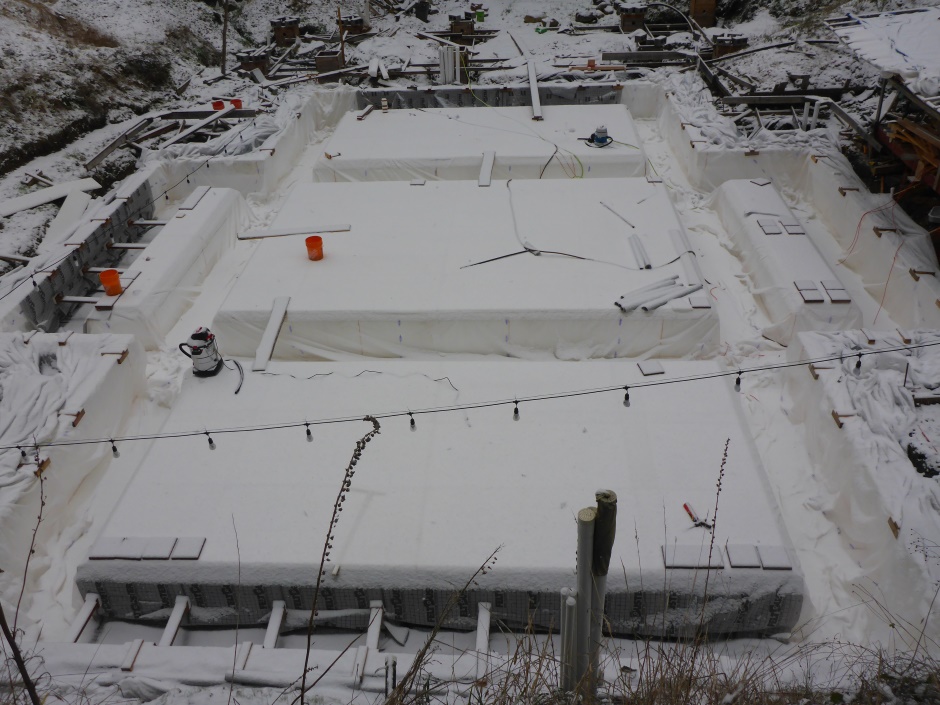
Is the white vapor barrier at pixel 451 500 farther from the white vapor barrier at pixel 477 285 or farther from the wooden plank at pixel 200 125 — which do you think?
the wooden plank at pixel 200 125

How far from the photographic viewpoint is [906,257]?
6594mm

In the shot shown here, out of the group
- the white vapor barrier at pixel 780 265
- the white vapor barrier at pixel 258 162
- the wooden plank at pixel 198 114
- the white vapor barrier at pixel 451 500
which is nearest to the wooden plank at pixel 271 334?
the white vapor barrier at pixel 451 500

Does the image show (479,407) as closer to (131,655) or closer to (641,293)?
(641,293)

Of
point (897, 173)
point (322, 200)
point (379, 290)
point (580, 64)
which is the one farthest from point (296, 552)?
point (580, 64)

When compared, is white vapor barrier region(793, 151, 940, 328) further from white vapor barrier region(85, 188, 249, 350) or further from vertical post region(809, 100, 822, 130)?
white vapor barrier region(85, 188, 249, 350)

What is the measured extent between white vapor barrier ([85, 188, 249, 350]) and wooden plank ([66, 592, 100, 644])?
2.95 m

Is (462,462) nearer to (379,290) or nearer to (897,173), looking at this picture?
(379,290)

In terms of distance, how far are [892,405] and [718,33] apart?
1158cm

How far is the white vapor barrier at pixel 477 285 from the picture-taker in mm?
6125

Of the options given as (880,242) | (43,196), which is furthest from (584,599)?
(43,196)

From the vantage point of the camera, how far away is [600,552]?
7.86 ft

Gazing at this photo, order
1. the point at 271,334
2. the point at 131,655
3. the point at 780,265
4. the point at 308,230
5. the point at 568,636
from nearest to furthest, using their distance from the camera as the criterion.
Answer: the point at 568,636
the point at 131,655
the point at 271,334
the point at 780,265
the point at 308,230

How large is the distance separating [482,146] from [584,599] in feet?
27.6

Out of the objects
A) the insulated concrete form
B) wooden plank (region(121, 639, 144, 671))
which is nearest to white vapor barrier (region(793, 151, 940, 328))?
wooden plank (region(121, 639, 144, 671))
